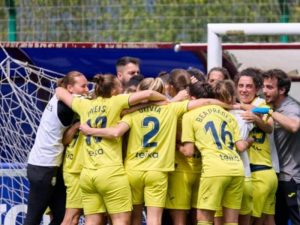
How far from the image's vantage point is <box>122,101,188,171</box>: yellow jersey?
8.41 m

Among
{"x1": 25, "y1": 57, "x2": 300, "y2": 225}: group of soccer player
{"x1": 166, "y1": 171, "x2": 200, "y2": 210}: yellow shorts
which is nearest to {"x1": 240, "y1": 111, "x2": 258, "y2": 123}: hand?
{"x1": 25, "y1": 57, "x2": 300, "y2": 225}: group of soccer player

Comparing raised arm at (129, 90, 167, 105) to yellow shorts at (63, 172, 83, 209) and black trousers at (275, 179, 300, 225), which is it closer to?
Result: yellow shorts at (63, 172, 83, 209)

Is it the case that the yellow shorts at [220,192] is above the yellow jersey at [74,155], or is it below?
below

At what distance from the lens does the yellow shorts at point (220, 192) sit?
27.2ft

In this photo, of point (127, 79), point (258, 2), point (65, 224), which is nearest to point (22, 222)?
point (65, 224)

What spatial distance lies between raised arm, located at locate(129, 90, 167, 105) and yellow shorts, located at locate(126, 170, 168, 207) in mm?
568

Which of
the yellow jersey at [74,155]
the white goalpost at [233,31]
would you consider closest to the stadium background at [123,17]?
the white goalpost at [233,31]

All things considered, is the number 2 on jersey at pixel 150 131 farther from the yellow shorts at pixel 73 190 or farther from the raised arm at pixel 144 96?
the yellow shorts at pixel 73 190

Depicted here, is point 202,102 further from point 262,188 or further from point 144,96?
point 262,188

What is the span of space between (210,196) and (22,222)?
7.83 feet

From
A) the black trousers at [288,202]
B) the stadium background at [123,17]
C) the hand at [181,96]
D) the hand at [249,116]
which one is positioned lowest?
the black trousers at [288,202]

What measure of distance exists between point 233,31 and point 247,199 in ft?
5.09

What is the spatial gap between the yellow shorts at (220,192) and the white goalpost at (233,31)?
1376mm

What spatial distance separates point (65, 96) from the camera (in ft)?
28.7
